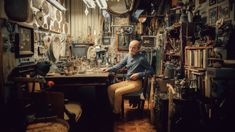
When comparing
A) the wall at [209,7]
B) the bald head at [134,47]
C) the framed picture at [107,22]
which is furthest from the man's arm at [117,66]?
the framed picture at [107,22]

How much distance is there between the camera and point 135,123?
4.48m

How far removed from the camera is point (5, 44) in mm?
3209

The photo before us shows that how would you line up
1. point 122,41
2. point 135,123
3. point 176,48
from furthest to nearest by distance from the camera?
point 122,41 < point 176,48 < point 135,123

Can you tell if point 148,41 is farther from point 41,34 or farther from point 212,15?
point 41,34

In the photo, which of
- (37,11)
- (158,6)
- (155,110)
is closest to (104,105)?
(155,110)

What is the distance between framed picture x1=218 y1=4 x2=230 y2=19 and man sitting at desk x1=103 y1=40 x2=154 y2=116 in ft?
5.69

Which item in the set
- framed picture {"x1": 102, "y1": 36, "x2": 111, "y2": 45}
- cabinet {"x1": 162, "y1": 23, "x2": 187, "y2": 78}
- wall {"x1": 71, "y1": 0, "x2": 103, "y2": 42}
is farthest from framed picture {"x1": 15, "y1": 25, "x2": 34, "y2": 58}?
framed picture {"x1": 102, "y1": 36, "x2": 111, "y2": 45}

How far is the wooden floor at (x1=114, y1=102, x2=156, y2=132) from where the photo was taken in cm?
415

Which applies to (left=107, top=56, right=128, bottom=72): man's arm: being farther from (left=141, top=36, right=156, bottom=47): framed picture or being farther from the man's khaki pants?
(left=141, top=36, right=156, bottom=47): framed picture

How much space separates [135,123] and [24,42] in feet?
8.37

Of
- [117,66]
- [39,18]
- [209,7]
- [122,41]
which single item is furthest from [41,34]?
[209,7]

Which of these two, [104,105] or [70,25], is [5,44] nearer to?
[104,105]

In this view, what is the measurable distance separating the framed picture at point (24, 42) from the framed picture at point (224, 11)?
3274 millimetres

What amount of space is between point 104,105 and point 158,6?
4.78m
